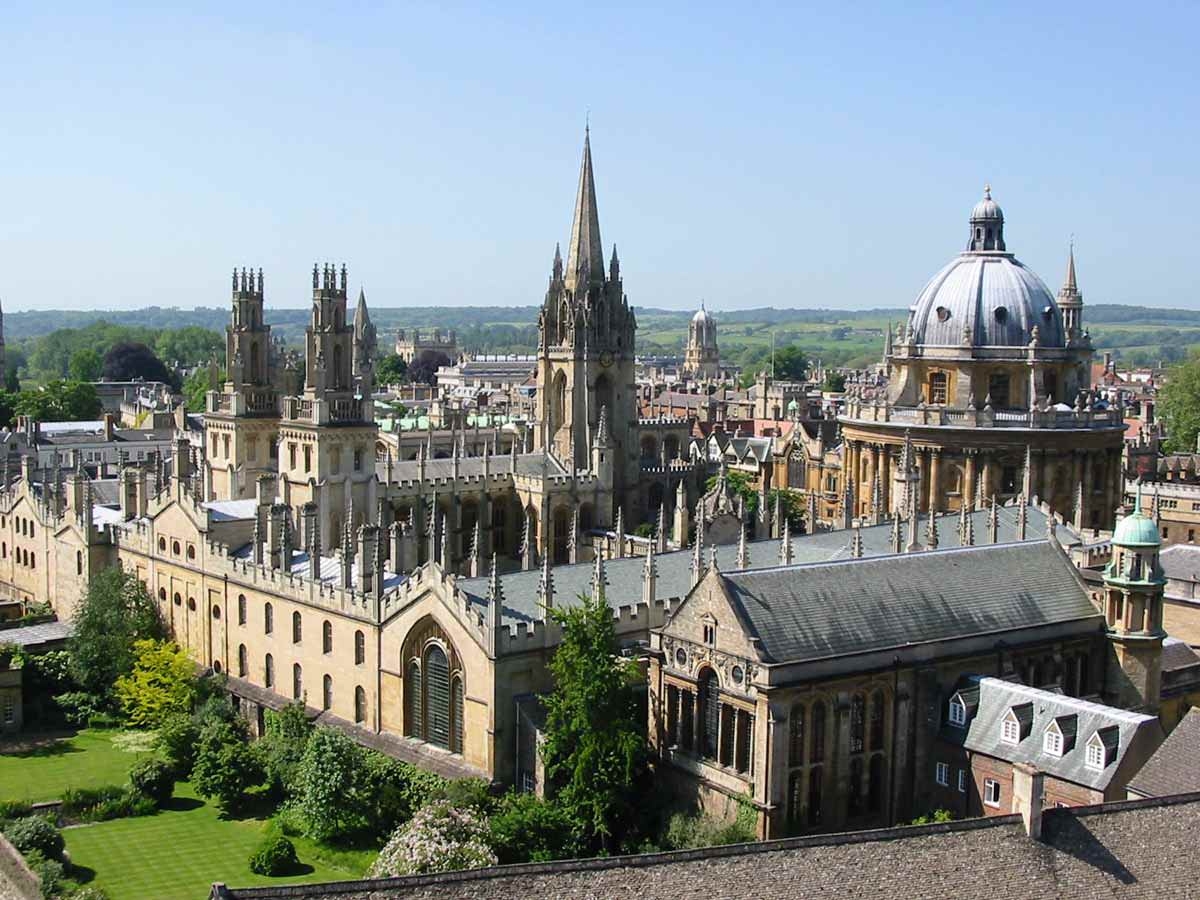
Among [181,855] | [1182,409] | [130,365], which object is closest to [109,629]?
[181,855]

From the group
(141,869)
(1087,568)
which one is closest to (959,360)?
(1087,568)

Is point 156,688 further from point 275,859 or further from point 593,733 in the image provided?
point 593,733

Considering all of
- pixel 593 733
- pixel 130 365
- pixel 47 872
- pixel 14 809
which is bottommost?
pixel 14 809

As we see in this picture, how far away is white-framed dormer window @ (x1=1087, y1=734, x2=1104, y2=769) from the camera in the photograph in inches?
1394

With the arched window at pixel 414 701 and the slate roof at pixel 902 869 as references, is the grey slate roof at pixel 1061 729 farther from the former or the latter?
the arched window at pixel 414 701

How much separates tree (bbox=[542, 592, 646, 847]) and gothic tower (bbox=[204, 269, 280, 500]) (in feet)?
112

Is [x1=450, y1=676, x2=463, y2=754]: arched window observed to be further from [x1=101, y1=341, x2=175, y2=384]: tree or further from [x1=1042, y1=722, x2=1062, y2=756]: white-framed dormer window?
[x1=101, y1=341, x2=175, y2=384]: tree

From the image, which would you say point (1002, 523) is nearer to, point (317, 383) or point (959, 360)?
point (959, 360)

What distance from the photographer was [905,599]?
1586 inches

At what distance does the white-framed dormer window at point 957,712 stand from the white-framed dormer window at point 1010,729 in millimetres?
1208

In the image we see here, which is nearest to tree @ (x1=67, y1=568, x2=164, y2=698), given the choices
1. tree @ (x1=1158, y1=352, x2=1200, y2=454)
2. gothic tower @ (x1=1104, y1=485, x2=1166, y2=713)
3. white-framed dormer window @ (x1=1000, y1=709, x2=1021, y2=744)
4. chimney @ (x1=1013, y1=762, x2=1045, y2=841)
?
white-framed dormer window @ (x1=1000, y1=709, x2=1021, y2=744)

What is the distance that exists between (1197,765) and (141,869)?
2789 centimetres

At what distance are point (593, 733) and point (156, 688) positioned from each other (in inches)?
858

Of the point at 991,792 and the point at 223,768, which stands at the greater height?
the point at 991,792
